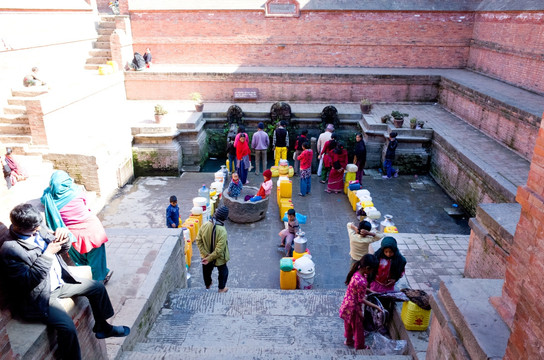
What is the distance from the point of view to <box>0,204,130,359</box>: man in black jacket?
2975 millimetres

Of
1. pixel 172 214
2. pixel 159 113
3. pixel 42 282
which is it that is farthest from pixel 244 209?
pixel 42 282

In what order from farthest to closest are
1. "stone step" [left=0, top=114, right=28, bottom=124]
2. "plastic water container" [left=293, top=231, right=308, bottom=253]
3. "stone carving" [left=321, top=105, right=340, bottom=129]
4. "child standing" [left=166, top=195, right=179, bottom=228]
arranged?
"stone carving" [left=321, top=105, right=340, bottom=129] → "stone step" [left=0, top=114, right=28, bottom=124] → "child standing" [left=166, top=195, right=179, bottom=228] → "plastic water container" [left=293, top=231, right=308, bottom=253]

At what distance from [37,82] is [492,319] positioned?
12.6m

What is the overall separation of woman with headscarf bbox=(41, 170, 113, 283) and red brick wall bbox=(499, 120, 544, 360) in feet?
13.4

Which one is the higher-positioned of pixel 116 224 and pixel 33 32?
pixel 33 32

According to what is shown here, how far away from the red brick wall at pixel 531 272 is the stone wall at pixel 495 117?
8.17m

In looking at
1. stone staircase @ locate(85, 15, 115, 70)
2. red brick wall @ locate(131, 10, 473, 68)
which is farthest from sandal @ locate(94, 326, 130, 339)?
red brick wall @ locate(131, 10, 473, 68)

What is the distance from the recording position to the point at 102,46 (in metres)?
17.5

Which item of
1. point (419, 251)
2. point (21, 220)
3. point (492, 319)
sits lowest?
point (419, 251)

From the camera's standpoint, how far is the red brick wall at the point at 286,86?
15570 millimetres

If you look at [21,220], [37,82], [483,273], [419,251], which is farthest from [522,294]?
[37,82]

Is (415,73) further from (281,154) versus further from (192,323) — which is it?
(192,323)

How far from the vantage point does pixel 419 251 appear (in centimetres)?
647

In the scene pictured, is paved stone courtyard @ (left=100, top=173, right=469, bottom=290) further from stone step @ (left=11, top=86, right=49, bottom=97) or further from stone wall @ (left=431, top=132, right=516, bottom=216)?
stone step @ (left=11, top=86, right=49, bottom=97)
